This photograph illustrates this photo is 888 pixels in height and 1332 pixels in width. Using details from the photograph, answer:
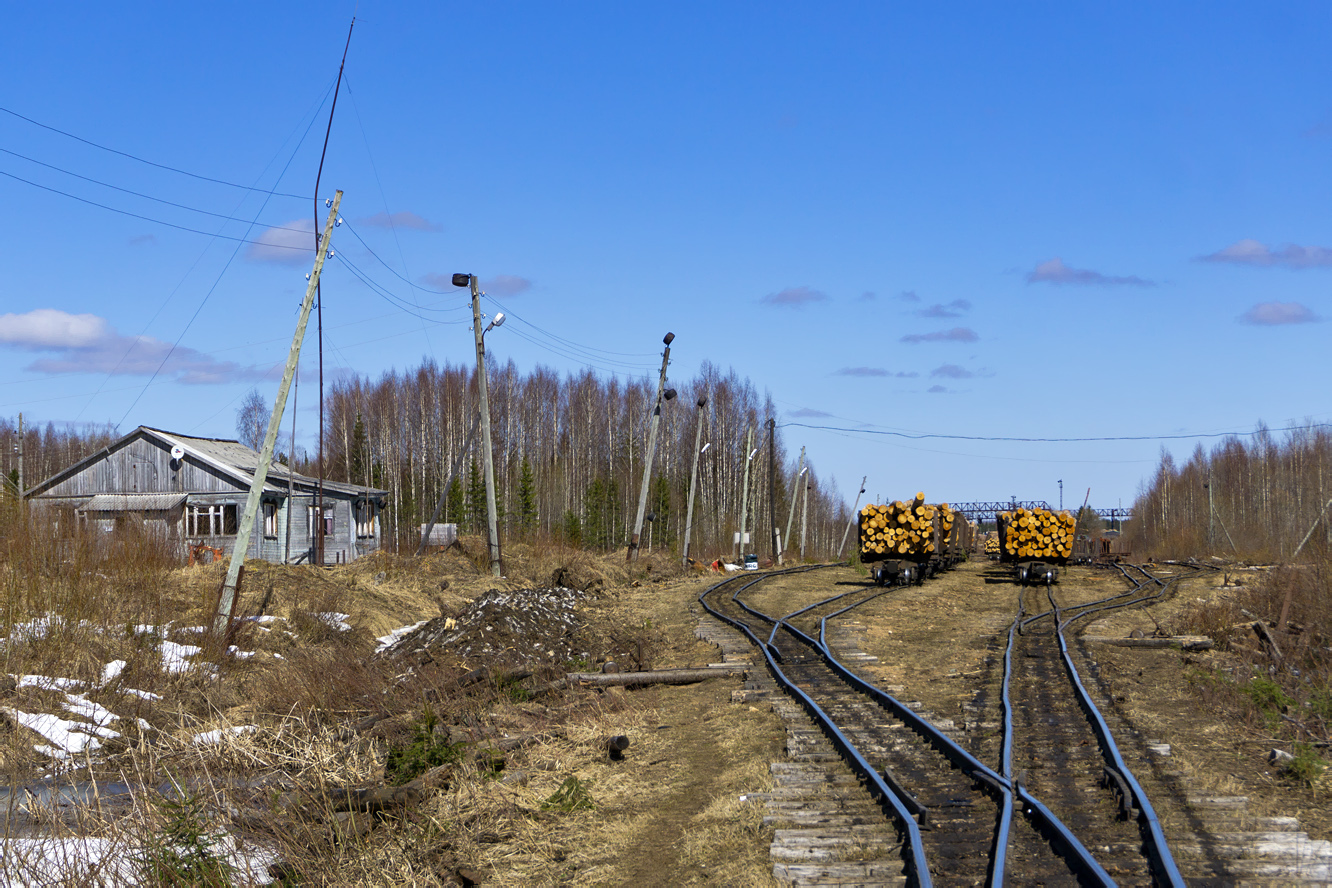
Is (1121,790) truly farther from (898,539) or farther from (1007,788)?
(898,539)

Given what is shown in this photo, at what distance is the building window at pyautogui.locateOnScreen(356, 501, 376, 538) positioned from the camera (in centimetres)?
4712

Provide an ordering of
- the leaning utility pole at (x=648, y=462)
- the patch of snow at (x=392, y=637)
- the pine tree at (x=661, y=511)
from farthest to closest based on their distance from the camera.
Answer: the pine tree at (x=661, y=511) → the leaning utility pole at (x=648, y=462) → the patch of snow at (x=392, y=637)

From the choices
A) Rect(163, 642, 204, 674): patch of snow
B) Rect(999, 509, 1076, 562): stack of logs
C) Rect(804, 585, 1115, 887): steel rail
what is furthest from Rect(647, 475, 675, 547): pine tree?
Rect(804, 585, 1115, 887): steel rail

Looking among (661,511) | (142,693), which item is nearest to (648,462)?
(142,693)

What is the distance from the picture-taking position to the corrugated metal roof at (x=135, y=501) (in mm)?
39188

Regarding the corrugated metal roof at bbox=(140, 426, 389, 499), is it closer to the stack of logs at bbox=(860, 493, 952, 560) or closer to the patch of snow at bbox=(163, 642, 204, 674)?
the stack of logs at bbox=(860, 493, 952, 560)

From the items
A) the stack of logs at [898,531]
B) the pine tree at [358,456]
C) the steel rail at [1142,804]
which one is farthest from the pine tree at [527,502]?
the steel rail at [1142,804]

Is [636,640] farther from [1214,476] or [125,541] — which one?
[1214,476]

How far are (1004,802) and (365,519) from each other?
44.1 meters

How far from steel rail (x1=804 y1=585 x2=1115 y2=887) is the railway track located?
0.01 m

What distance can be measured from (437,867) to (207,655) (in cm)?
908

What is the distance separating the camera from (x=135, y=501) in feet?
131

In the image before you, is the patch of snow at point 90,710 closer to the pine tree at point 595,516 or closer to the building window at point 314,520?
the building window at point 314,520

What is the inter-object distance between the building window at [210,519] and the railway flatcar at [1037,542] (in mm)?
28884
